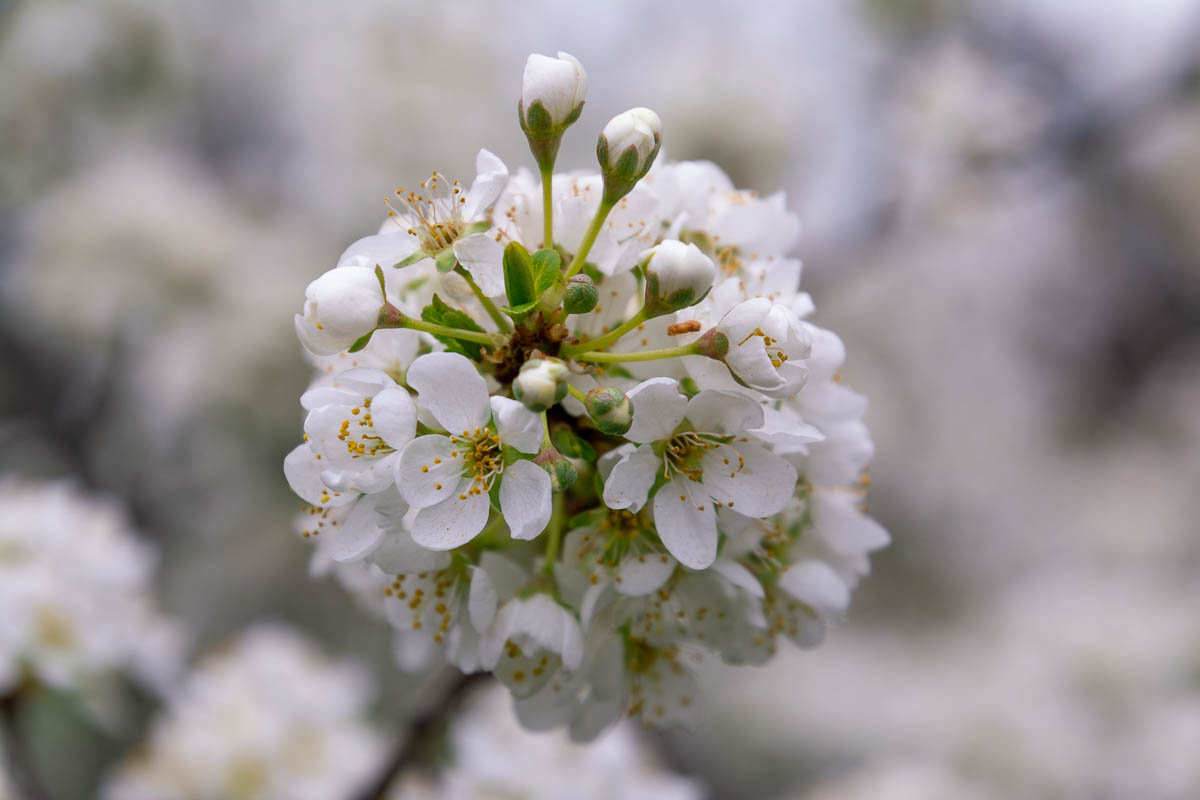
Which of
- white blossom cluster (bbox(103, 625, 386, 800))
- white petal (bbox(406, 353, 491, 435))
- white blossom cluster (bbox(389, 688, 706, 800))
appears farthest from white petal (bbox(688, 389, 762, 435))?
A: white blossom cluster (bbox(103, 625, 386, 800))

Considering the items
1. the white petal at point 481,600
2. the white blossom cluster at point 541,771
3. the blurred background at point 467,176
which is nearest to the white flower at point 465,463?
the white petal at point 481,600

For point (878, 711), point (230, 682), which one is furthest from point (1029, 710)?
point (230, 682)

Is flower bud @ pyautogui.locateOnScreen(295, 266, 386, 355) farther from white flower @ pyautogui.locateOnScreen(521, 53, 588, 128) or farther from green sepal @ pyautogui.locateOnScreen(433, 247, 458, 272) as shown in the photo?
white flower @ pyautogui.locateOnScreen(521, 53, 588, 128)

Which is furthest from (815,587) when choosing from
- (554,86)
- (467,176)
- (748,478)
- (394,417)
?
(467,176)

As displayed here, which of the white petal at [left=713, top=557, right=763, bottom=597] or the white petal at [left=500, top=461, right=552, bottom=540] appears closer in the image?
the white petal at [left=500, top=461, right=552, bottom=540]

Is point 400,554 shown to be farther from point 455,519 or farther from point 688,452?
point 688,452

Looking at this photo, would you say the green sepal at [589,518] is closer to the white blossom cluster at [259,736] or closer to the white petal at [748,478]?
the white petal at [748,478]

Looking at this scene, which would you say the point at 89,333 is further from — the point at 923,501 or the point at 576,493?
the point at 923,501
